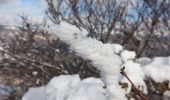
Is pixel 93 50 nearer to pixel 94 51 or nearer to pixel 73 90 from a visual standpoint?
pixel 94 51

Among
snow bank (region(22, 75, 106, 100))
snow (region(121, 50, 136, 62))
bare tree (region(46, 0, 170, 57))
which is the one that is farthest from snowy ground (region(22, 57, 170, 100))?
bare tree (region(46, 0, 170, 57))

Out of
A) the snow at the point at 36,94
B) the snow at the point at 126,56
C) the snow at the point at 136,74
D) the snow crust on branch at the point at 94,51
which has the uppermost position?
the snow crust on branch at the point at 94,51

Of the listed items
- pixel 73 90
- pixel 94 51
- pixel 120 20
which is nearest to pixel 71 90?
pixel 73 90

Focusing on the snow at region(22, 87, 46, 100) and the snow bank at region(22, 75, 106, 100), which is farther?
the snow at region(22, 87, 46, 100)

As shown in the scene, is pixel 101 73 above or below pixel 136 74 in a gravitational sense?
above

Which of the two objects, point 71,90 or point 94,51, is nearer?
point 94,51

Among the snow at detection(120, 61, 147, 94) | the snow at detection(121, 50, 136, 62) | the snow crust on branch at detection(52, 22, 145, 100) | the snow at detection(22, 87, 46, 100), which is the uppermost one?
the snow crust on branch at detection(52, 22, 145, 100)

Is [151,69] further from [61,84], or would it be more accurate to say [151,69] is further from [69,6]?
[69,6]

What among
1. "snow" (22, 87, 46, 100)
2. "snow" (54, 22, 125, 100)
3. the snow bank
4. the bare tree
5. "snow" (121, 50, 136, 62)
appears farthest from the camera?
the bare tree

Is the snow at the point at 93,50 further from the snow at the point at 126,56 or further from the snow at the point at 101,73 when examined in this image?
the snow at the point at 126,56

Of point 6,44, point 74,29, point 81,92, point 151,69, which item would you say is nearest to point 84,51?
point 74,29

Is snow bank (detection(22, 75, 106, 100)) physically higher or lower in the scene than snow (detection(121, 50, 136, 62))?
lower

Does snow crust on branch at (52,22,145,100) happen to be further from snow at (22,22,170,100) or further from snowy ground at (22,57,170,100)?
snowy ground at (22,57,170,100)

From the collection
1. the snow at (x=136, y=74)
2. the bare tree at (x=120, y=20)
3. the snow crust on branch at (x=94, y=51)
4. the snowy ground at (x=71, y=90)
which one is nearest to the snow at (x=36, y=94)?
the snowy ground at (x=71, y=90)
